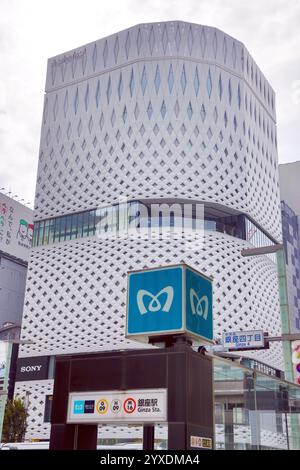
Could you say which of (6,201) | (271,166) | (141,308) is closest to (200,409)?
(141,308)

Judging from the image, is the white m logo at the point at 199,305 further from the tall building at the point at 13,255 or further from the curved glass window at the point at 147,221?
the tall building at the point at 13,255

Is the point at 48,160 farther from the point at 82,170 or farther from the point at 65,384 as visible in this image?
the point at 65,384

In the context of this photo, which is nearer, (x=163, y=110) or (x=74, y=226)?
(x=163, y=110)

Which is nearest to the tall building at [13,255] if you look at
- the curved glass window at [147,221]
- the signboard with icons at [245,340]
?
the curved glass window at [147,221]

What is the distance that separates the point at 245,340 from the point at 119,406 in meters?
22.1

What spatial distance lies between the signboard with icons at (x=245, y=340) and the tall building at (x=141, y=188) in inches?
1356

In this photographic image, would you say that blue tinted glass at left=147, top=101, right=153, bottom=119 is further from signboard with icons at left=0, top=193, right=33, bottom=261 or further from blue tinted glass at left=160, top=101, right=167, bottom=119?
signboard with icons at left=0, top=193, right=33, bottom=261

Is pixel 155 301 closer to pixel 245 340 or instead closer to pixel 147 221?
pixel 245 340

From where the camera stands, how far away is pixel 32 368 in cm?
7600

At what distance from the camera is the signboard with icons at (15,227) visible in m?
94.2

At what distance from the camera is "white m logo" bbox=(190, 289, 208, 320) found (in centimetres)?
1373

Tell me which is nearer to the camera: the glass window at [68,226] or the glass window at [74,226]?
the glass window at [74,226]

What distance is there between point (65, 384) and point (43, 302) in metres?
65.1

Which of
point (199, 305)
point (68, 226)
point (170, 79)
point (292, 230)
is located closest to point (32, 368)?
point (68, 226)
